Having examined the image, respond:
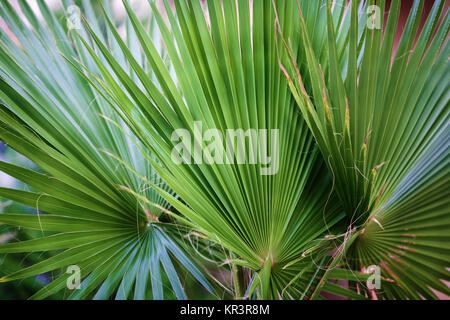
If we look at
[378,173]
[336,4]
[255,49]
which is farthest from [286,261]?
[336,4]

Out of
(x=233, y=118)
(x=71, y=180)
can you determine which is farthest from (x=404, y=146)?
(x=71, y=180)

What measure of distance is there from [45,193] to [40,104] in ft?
0.65

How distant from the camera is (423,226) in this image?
0.68 metres

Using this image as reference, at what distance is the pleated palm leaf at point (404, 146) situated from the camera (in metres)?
0.65

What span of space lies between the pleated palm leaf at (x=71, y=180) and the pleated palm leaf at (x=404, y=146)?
45cm

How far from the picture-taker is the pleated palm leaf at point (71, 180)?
660 millimetres

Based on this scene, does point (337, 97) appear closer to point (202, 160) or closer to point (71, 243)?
point (202, 160)

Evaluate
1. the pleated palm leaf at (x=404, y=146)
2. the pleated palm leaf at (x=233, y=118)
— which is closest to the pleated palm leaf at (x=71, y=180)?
the pleated palm leaf at (x=233, y=118)

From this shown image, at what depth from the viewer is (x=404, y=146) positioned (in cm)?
70

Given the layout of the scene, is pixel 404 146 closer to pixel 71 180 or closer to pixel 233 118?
pixel 233 118

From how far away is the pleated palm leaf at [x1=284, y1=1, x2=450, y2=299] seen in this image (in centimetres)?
65

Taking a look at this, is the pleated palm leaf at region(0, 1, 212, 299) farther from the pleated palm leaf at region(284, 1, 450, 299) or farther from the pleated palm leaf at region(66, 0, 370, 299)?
the pleated palm leaf at region(284, 1, 450, 299)

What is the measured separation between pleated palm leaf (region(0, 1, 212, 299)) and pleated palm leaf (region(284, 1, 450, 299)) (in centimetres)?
45

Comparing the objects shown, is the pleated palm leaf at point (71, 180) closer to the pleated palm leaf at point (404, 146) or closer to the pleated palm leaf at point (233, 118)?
the pleated palm leaf at point (233, 118)
